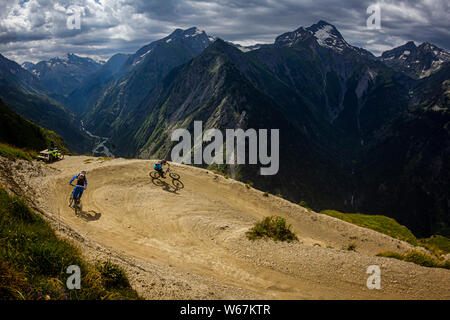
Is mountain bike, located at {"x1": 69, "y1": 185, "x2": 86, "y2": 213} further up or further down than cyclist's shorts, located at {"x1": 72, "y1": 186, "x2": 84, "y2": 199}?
further down

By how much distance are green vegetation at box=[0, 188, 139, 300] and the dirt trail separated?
1.36m

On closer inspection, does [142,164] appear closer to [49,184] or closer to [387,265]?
[49,184]

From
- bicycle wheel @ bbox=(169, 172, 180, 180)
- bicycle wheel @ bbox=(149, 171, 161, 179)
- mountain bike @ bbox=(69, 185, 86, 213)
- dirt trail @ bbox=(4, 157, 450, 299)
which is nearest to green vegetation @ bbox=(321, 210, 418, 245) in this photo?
dirt trail @ bbox=(4, 157, 450, 299)

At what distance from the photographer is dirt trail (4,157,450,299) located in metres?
12.5

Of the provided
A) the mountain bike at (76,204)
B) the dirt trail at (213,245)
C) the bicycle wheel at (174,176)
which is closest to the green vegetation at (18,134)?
the dirt trail at (213,245)

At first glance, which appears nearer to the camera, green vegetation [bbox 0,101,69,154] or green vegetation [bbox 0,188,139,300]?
green vegetation [bbox 0,188,139,300]

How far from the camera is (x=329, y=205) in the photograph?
154 m

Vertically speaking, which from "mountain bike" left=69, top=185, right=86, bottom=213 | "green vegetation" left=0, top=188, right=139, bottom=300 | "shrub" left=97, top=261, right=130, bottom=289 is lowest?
"mountain bike" left=69, top=185, right=86, bottom=213

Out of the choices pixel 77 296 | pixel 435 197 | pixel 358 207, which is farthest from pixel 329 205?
pixel 77 296

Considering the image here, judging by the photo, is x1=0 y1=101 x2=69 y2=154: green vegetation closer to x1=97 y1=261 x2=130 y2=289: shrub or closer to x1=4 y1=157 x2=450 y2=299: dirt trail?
x1=4 y1=157 x2=450 y2=299: dirt trail

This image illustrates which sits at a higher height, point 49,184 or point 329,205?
point 49,184
